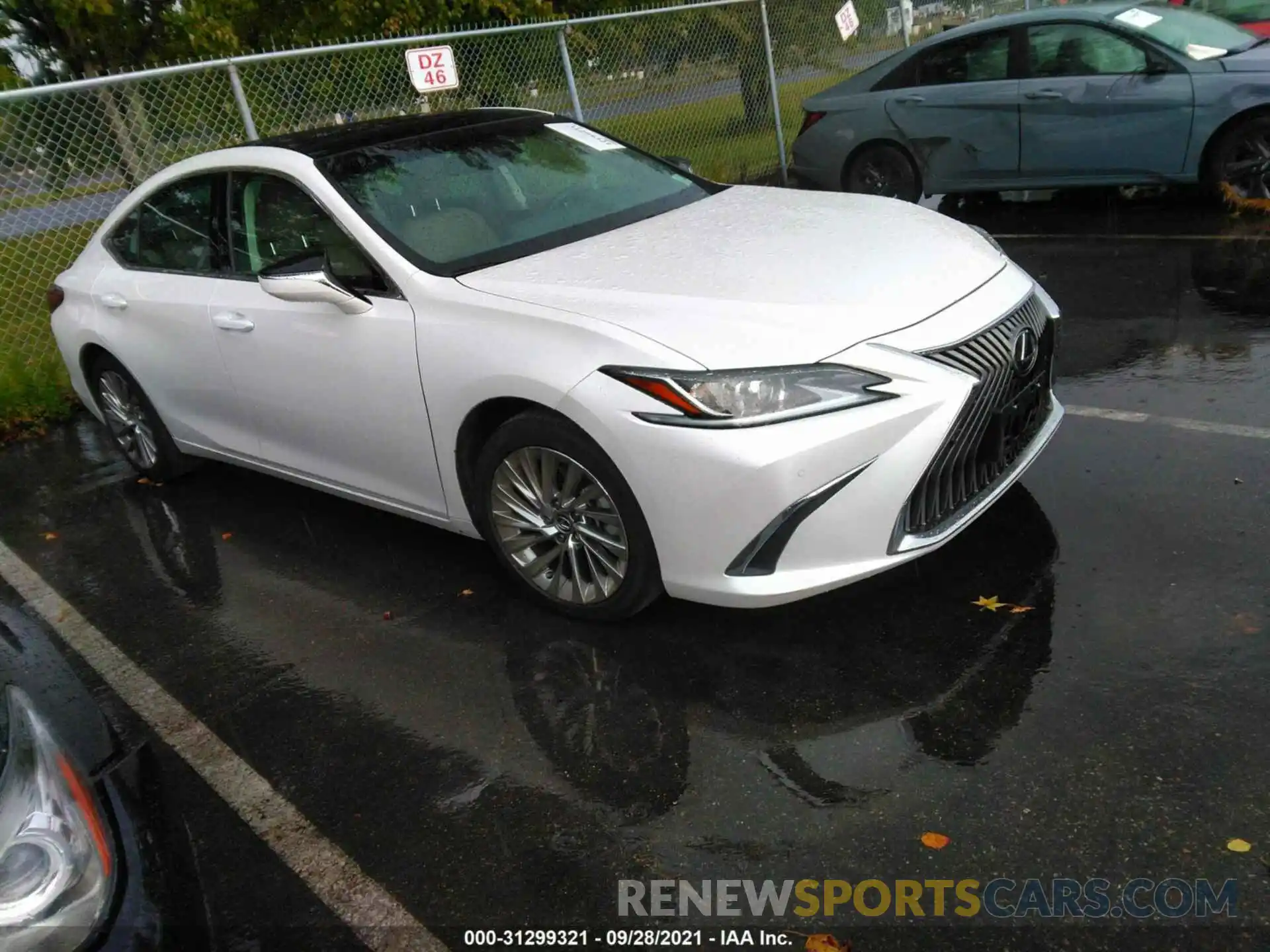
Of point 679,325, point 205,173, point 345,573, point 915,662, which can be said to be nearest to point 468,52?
point 205,173

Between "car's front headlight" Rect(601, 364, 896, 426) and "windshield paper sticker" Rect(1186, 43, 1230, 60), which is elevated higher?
"windshield paper sticker" Rect(1186, 43, 1230, 60)

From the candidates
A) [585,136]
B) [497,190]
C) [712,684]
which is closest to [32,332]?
[585,136]

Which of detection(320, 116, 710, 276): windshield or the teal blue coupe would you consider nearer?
detection(320, 116, 710, 276): windshield

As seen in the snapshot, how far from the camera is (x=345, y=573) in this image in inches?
186

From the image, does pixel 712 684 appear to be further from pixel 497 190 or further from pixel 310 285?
pixel 497 190

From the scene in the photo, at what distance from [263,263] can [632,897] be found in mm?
3116

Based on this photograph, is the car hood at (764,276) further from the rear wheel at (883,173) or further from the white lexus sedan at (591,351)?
the rear wheel at (883,173)

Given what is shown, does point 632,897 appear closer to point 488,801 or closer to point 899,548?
point 488,801

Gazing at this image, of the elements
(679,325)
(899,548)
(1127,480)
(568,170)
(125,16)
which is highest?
(125,16)

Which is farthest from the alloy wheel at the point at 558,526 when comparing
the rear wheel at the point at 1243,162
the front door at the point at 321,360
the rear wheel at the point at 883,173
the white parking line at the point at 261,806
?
the rear wheel at the point at 883,173

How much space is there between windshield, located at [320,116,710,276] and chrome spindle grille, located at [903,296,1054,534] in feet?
5.24

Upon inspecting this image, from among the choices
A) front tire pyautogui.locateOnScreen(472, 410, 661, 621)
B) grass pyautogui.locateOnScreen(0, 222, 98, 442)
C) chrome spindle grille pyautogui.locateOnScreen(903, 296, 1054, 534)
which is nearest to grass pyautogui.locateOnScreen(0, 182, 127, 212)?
grass pyautogui.locateOnScreen(0, 222, 98, 442)

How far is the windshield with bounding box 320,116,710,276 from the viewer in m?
4.24

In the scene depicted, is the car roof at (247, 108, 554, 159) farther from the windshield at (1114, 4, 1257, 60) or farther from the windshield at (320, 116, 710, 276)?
the windshield at (1114, 4, 1257, 60)
